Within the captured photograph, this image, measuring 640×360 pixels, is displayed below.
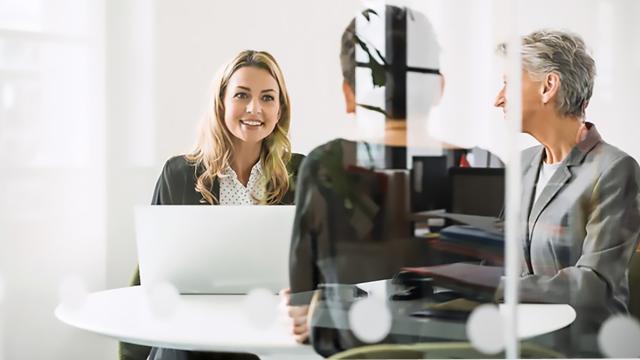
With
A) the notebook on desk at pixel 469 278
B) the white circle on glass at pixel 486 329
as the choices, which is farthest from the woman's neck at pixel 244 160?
the white circle on glass at pixel 486 329

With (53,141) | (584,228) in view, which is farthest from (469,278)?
(53,141)

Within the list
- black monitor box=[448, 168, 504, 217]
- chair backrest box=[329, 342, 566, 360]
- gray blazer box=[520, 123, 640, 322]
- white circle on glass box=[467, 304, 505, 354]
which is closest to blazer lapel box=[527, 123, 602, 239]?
gray blazer box=[520, 123, 640, 322]

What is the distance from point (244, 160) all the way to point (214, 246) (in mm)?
259

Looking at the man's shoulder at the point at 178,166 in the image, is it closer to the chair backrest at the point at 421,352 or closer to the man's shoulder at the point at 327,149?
the man's shoulder at the point at 327,149

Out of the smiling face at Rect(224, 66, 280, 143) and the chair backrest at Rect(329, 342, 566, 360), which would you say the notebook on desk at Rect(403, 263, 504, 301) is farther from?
the smiling face at Rect(224, 66, 280, 143)

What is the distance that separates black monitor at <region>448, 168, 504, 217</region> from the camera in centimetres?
204

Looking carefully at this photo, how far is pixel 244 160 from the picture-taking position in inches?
77.2

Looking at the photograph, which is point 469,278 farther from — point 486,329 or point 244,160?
point 244,160

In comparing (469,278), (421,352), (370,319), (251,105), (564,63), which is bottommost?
(421,352)

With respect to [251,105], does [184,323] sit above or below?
below

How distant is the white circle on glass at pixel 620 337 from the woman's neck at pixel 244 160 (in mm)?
1142

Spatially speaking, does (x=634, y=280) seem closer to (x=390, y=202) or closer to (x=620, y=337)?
(x=620, y=337)

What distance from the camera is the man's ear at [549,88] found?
209 cm

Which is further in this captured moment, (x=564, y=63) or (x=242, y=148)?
(x=564, y=63)
